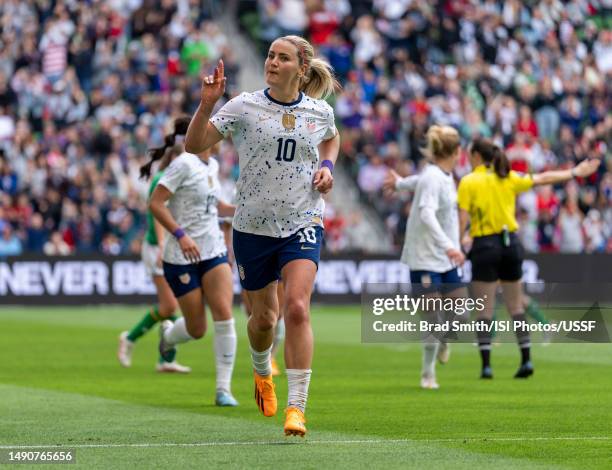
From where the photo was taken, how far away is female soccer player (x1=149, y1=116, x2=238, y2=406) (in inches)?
509

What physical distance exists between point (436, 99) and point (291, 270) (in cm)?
2525

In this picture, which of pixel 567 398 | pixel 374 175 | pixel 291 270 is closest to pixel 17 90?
pixel 374 175

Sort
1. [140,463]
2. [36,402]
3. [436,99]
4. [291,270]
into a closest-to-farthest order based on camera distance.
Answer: [140,463]
[291,270]
[36,402]
[436,99]

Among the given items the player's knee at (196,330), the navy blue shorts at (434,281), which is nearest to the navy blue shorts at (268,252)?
the player's knee at (196,330)

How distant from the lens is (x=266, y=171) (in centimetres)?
1026

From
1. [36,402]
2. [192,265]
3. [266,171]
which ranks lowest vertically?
[36,402]

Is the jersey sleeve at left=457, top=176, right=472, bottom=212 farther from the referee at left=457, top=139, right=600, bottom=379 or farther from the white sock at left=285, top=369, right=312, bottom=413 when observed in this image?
the white sock at left=285, top=369, right=312, bottom=413

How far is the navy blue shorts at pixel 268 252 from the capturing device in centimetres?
1020

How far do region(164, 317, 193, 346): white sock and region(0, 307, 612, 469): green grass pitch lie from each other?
0.47 m

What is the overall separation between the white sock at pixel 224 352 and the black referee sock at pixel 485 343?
3748 millimetres

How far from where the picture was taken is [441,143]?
50.1 ft

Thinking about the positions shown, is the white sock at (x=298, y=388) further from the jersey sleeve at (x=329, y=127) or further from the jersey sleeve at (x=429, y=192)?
the jersey sleeve at (x=429, y=192)

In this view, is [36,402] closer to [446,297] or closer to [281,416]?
[281,416]

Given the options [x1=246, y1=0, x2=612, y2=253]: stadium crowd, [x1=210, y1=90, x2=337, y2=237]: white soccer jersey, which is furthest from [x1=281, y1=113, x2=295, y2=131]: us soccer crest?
[x1=246, y1=0, x2=612, y2=253]: stadium crowd
